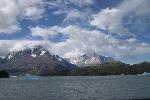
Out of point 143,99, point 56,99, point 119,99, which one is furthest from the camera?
point 56,99

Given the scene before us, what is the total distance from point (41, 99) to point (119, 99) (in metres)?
25.7

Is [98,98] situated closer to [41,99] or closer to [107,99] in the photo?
[107,99]

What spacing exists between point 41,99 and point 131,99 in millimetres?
29443

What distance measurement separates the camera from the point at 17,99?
108 meters

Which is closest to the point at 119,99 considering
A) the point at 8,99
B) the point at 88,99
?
the point at 88,99

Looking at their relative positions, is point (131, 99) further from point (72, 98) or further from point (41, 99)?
point (41, 99)

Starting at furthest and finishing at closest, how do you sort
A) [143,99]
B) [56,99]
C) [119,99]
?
[56,99] → [119,99] → [143,99]

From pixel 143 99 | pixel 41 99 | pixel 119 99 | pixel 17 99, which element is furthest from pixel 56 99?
pixel 143 99

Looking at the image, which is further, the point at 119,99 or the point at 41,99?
the point at 41,99

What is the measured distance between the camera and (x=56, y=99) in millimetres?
104938

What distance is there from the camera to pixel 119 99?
97.4m

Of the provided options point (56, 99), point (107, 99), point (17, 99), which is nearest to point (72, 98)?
point (56, 99)

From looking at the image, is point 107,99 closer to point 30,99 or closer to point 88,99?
point 88,99

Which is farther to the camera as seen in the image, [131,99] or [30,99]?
[30,99]
